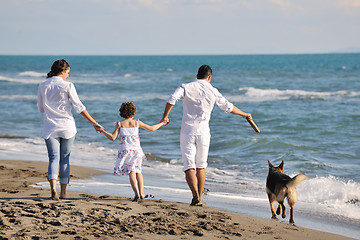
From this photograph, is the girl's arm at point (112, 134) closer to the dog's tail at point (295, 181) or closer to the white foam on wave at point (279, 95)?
the dog's tail at point (295, 181)

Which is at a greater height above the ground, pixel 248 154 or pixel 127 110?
pixel 127 110

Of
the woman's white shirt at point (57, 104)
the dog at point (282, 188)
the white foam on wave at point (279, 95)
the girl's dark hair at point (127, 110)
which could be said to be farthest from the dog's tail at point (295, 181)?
the white foam on wave at point (279, 95)

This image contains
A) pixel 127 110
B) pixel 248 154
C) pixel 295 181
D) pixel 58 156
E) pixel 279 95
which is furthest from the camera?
pixel 279 95

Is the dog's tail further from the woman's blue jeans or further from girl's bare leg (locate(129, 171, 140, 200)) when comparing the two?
the woman's blue jeans

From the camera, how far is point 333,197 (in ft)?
22.6

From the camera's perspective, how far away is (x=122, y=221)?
4.66 meters

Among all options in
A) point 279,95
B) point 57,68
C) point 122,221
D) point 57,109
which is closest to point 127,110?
point 57,109

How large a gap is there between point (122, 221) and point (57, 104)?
162cm

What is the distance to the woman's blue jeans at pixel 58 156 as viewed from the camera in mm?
5309

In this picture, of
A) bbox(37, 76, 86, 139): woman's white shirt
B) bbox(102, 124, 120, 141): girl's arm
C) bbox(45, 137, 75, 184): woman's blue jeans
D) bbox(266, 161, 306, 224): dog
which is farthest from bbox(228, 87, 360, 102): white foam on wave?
bbox(37, 76, 86, 139): woman's white shirt

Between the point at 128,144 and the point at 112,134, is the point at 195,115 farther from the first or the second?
the point at 112,134

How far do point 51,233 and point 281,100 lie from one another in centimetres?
2136

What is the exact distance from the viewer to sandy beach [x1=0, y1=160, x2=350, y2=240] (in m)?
4.28

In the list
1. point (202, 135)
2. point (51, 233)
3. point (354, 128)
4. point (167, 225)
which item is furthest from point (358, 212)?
point (354, 128)
